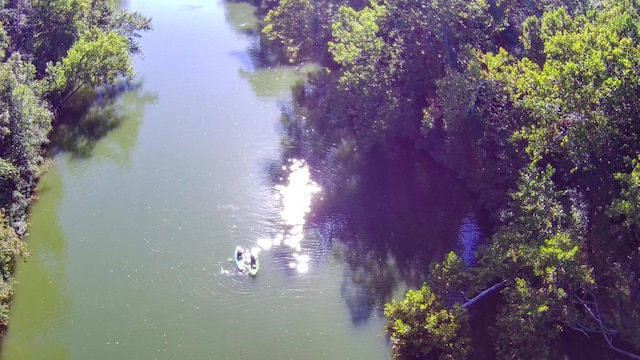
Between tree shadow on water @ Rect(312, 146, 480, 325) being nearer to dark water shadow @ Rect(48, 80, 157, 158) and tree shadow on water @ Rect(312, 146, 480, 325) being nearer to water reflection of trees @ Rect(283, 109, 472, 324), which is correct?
water reflection of trees @ Rect(283, 109, 472, 324)

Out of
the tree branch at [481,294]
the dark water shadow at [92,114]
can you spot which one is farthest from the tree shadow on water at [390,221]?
the dark water shadow at [92,114]

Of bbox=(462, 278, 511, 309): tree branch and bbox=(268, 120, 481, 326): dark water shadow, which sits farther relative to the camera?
bbox=(268, 120, 481, 326): dark water shadow

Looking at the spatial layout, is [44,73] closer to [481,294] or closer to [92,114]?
[92,114]

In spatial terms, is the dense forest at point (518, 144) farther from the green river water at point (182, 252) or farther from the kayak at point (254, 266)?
the kayak at point (254, 266)

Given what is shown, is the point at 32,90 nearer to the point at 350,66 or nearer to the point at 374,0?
the point at 350,66

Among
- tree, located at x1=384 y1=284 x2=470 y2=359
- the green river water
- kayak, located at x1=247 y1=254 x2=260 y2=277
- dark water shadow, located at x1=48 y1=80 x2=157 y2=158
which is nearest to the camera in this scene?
tree, located at x1=384 y1=284 x2=470 y2=359

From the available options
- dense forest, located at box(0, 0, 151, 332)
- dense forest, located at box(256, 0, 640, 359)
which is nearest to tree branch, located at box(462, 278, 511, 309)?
dense forest, located at box(256, 0, 640, 359)

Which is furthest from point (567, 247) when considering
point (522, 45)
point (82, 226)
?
point (82, 226)
